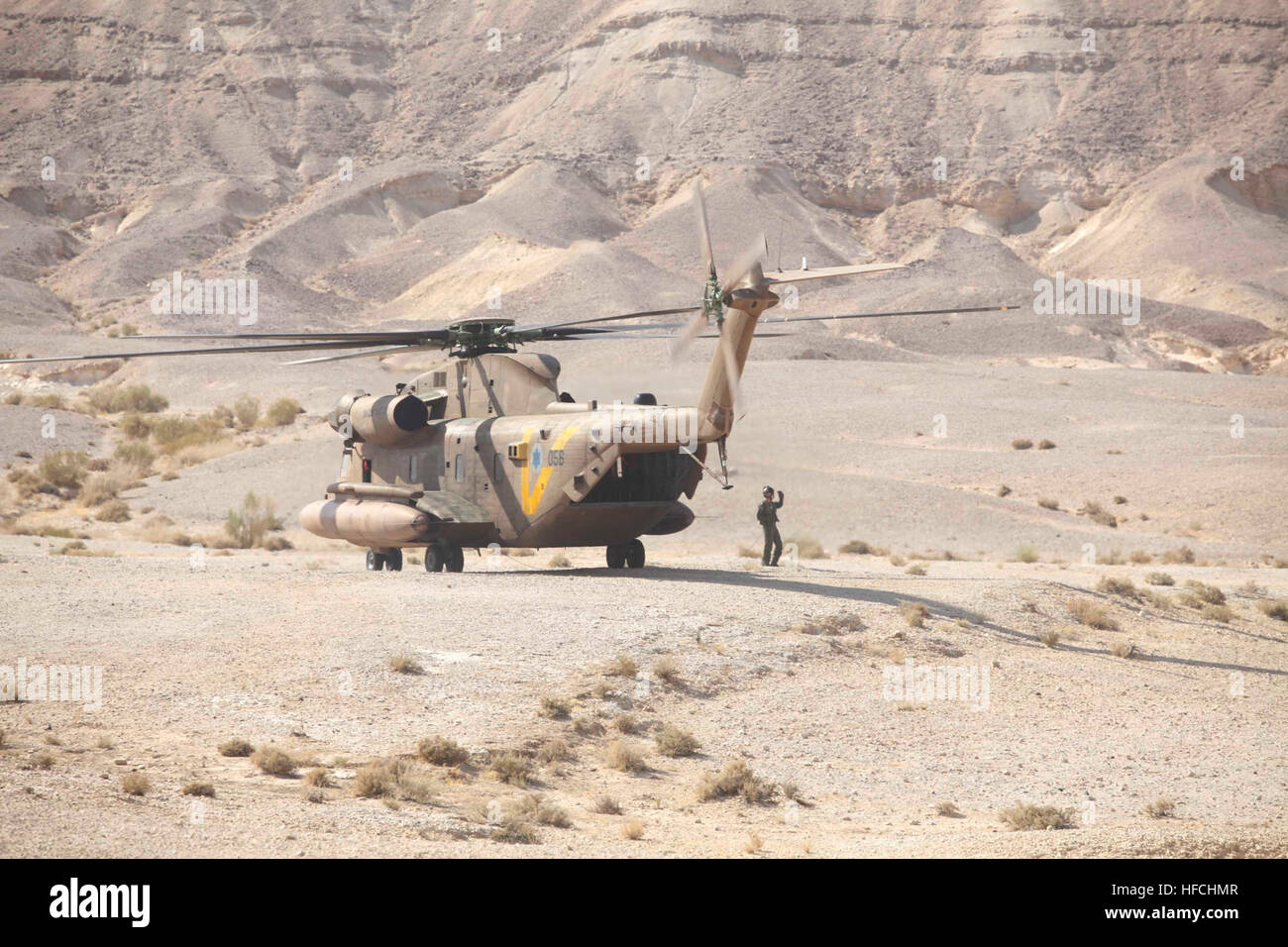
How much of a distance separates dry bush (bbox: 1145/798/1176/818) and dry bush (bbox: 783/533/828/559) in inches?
787

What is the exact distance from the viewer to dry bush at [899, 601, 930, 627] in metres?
19.0

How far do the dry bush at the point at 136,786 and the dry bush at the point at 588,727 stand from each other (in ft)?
15.2

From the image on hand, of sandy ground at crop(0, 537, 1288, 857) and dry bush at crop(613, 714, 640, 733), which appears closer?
sandy ground at crop(0, 537, 1288, 857)

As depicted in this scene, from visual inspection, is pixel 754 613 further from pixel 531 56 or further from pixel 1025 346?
pixel 531 56

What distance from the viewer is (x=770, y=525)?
1030 inches

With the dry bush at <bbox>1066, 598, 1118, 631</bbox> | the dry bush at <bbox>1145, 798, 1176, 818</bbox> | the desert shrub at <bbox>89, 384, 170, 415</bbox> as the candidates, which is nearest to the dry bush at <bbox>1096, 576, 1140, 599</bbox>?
the dry bush at <bbox>1066, 598, 1118, 631</bbox>

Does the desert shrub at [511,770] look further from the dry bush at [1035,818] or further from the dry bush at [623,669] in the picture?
the dry bush at [1035,818]

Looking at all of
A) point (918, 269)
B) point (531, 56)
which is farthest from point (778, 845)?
point (531, 56)

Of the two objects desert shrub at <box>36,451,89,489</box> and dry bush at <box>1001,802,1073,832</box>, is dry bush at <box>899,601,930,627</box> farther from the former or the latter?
desert shrub at <box>36,451,89,489</box>

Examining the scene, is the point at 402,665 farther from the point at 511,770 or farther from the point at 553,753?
the point at 511,770

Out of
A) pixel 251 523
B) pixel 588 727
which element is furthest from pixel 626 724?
pixel 251 523

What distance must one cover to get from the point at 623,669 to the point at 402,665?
2.51 m

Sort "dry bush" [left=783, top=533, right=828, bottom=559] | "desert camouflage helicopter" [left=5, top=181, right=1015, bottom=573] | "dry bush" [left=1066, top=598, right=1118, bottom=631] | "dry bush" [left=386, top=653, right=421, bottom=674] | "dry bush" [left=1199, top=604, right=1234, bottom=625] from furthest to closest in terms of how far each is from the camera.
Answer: "dry bush" [left=783, top=533, right=828, bottom=559]
"dry bush" [left=1199, top=604, right=1234, bottom=625]
"desert camouflage helicopter" [left=5, top=181, right=1015, bottom=573]
"dry bush" [left=1066, top=598, right=1118, bottom=631]
"dry bush" [left=386, top=653, right=421, bottom=674]

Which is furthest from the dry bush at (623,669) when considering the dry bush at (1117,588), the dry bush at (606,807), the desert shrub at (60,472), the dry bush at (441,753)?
the desert shrub at (60,472)
